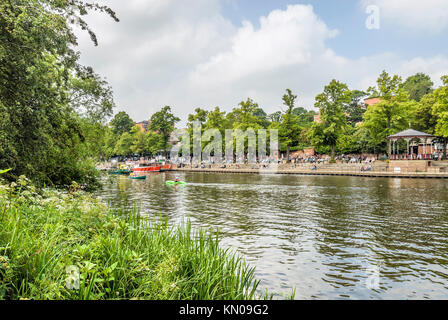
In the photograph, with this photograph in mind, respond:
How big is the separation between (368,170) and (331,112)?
1537cm

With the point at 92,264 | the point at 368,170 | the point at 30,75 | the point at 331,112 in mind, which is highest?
the point at 331,112

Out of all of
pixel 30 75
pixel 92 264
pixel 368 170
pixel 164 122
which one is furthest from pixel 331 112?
pixel 92 264

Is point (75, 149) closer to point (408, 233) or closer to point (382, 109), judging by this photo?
point (408, 233)

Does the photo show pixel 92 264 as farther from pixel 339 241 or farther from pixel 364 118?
pixel 364 118

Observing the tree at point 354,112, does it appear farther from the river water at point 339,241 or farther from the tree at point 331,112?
the river water at point 339,241

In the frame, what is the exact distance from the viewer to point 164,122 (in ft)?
281

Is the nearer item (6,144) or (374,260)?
(6,144)

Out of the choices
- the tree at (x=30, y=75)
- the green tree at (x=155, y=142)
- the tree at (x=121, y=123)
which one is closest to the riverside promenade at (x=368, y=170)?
the green tree at (x=155, y=142)

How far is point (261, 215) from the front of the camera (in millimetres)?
17656

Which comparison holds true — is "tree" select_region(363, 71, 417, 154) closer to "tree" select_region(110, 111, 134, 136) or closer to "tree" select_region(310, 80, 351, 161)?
"tree" select_region(310, 80, 351, 161)
